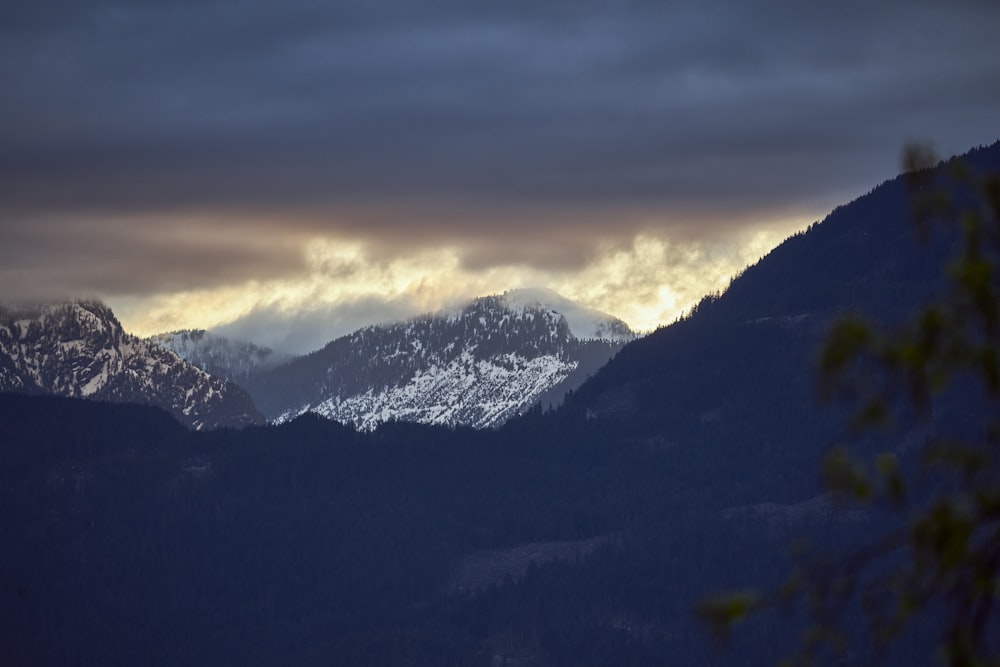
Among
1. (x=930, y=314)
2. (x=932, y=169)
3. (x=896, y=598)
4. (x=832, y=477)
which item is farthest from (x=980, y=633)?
(x=932, y=169)

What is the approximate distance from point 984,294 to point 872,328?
2.08m

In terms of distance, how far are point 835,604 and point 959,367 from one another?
5251 millimetres

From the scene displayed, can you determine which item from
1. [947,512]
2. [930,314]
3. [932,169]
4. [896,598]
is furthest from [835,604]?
[932,169]

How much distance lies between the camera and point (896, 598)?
115 ft

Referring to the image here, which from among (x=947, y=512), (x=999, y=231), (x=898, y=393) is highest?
(x=999, y=231)

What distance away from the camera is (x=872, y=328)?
3384 cm

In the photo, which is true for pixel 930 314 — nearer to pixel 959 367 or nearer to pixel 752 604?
pixel 959 367

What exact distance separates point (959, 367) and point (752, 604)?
5789mm

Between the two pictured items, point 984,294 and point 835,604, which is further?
point 835,604

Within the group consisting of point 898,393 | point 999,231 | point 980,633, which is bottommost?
point 980,633

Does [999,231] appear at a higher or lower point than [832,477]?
higher

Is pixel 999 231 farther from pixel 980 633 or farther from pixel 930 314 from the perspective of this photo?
pixel 980 633

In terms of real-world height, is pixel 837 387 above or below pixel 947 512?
above

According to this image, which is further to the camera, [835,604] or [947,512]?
[835,604]
